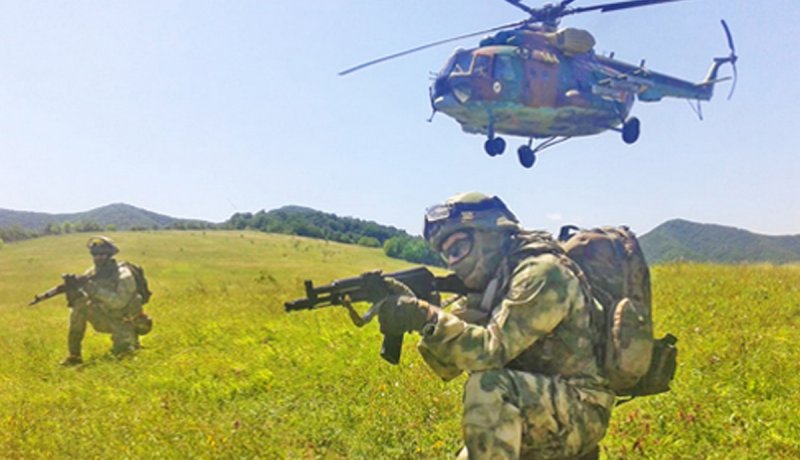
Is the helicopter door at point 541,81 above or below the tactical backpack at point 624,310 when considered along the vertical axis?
above

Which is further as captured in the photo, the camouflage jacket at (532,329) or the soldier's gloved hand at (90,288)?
the soldier's gloved hand at (90,288)

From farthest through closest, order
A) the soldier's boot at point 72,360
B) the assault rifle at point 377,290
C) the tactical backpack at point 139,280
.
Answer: the tactical backpack at point 139,280
the soldier's boot at point 72,360
the assault rifle at point 377,290

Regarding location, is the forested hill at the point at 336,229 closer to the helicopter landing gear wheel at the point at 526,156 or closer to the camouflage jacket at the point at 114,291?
the helicopter landing gear wheel at the point at 526,156

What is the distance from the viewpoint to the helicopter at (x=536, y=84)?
52.0 feet

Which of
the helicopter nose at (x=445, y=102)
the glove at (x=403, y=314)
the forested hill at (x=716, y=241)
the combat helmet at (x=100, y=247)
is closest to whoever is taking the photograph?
the glove at (x=403, y=314)

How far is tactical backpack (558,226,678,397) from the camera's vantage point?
10.9 feet

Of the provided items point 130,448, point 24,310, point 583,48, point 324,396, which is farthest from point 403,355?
point 24,310

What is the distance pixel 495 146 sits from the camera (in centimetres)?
1775

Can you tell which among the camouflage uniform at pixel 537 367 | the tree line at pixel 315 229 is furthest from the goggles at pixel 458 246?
the tree line at pixel 315 229

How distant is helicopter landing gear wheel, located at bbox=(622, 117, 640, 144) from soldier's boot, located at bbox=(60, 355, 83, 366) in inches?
673

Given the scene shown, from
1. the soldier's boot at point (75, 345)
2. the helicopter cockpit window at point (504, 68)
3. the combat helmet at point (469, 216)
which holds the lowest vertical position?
the soldier's boot at point (75, 345)

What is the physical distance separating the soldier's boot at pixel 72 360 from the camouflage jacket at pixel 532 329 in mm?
8788

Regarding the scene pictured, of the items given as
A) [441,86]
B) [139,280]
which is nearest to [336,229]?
[441,86]

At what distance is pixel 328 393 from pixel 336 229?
98052 millimetres
